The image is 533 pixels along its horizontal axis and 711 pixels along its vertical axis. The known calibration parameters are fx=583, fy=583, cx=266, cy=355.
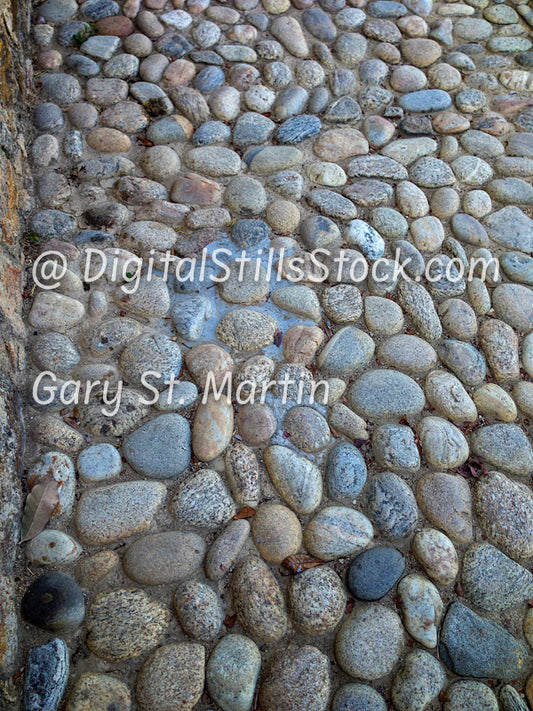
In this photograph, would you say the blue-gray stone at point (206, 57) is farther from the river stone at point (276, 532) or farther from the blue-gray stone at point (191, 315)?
the river stone at point (276, 532)

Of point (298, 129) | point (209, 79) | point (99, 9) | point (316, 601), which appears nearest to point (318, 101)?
point (298, 129)

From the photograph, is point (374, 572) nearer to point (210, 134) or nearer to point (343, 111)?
point (210, 134)

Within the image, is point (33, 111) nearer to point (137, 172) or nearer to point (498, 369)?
point (137, 172)

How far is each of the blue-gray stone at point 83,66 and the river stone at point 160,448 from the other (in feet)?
5.67

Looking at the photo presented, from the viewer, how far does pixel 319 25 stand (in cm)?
293

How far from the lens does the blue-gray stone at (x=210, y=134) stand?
2.48 meters

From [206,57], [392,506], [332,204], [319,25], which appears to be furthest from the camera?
[319,25]

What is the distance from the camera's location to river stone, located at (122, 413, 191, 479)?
1.69 meters

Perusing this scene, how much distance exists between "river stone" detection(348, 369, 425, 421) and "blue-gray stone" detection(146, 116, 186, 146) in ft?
4.38

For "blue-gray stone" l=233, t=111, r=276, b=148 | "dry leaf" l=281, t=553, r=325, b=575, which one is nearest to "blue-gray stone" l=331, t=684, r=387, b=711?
"dry leaf" l=281, t=553, r=325, b=575

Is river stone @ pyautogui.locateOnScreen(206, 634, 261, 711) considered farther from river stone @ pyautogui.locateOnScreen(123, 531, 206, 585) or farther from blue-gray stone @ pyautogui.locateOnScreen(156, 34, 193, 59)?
blue-gray stone @ pyautogui.locateOnScreen(156, 34, 193, 59)

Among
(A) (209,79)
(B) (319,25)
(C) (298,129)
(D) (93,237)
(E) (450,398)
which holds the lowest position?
(E) (450,398)

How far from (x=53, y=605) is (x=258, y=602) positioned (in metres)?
0.51

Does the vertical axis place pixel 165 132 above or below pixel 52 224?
above
